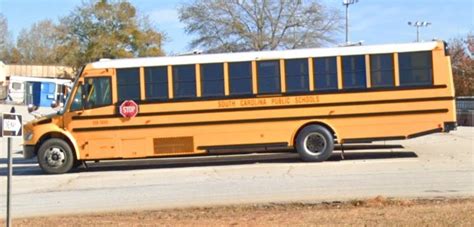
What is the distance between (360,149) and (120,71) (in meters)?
7.19

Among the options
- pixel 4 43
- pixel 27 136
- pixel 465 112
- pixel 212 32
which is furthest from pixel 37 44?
pixel 27 136

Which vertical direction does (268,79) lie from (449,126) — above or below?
above

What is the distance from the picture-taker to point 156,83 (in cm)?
1630

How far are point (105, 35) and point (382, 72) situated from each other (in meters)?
53.6

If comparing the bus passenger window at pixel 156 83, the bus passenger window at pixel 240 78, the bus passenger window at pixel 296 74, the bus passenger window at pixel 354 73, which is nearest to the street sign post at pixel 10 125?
the bus passenger window at pixel 156 83

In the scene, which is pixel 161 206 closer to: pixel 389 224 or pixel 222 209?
pixel 222 209

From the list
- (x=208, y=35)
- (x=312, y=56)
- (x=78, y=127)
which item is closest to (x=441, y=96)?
(x=312, y=56)

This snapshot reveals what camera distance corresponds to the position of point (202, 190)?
12281 mm

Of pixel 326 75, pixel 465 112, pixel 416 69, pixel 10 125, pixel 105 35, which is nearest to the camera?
pixel 10 125

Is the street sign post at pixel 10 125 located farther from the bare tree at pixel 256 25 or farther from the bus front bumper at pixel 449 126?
the bare tree at pixel 256 25

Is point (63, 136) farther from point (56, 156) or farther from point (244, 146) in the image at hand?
point (244, 146)

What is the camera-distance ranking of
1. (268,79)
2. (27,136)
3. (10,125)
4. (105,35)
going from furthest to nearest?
(105,35), (27,136), (268,79), (10,125)

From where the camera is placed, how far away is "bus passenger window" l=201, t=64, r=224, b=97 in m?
16.2

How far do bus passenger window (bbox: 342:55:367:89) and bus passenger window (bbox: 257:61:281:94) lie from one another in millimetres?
1580
